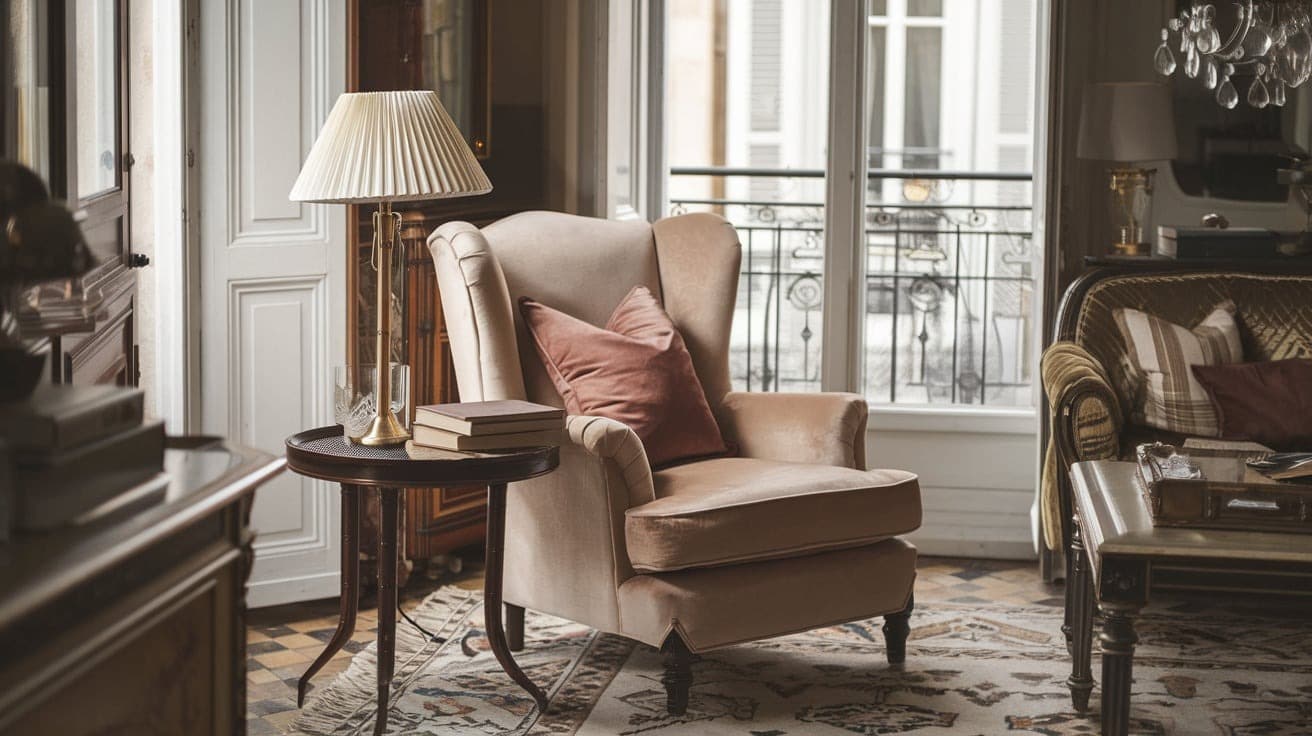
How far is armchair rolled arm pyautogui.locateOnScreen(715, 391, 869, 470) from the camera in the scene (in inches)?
135

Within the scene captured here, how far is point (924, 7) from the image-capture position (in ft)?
14.7

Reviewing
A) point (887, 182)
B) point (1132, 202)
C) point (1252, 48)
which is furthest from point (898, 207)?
point (1252, 48)

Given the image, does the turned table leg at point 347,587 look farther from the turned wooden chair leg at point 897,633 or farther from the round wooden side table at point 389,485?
the turned wooden chair leg at point 897,633

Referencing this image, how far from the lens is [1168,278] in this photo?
13.2 ft

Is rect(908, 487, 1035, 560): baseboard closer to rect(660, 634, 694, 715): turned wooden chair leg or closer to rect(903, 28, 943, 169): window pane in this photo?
rect(903, 28, 943, 169): window pane

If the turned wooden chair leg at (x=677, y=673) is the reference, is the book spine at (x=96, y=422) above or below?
above

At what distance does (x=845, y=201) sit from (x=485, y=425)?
206cm

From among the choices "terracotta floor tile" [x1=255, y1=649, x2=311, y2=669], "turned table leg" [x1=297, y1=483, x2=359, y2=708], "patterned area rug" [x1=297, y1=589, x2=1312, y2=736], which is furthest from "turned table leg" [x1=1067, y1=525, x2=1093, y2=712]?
"terracotta floor tile" [x1=255, y1=649, x2=311, y2=669]

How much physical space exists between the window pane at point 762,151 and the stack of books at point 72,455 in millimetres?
3398

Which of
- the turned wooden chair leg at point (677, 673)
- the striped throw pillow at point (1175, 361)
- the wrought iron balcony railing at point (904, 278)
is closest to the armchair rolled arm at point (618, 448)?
the turned wooden chair leg at point (677, 673)

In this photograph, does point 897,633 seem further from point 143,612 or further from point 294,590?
point 143,612

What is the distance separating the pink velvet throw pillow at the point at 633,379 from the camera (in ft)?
10.8

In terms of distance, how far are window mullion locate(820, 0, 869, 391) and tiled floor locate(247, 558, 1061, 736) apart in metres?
0.71

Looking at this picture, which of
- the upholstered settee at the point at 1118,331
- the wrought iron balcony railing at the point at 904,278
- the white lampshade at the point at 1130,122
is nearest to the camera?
the upholstered settee at the point at 1118,331
